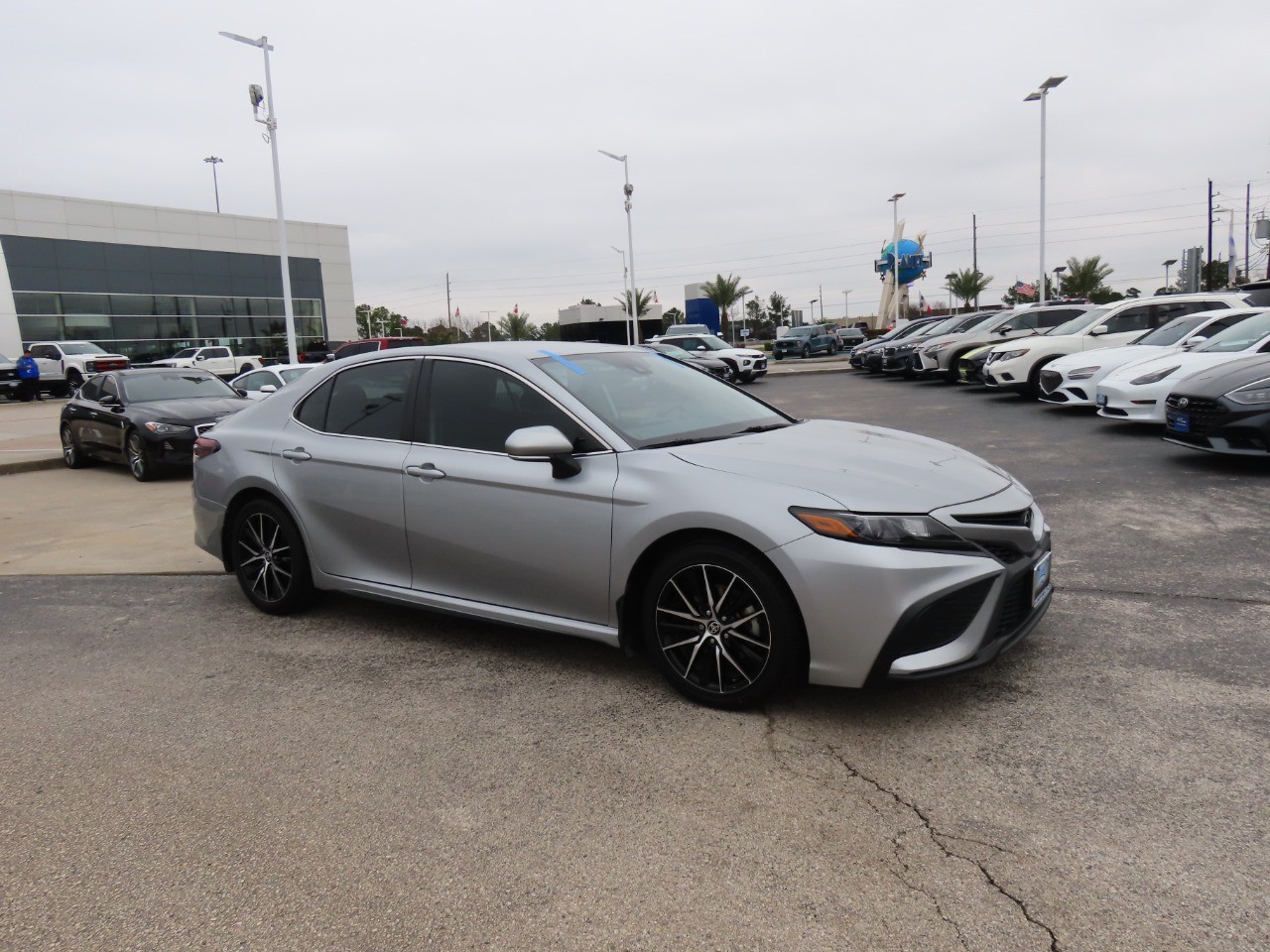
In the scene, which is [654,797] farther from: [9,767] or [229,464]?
[229,464]

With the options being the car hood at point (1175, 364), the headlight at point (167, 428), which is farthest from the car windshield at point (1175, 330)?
the headlight at point (167, 428)

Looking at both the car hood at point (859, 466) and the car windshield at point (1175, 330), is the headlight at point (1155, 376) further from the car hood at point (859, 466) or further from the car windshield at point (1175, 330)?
the car hood at point (859, 466)

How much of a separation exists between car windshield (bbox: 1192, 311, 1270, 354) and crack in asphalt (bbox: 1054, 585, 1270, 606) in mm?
6894

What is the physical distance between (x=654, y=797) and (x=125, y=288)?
48.8 meters

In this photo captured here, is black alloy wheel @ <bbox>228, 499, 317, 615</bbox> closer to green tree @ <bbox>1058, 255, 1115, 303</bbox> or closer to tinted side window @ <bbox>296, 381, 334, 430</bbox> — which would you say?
tinted side window @ <bbox>296, 381, 334, 430</bbox>

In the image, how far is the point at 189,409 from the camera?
38.3 ft

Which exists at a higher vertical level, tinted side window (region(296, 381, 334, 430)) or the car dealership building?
the car dealership building

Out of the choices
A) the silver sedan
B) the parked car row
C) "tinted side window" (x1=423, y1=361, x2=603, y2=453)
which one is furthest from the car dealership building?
"tinted side window" (x1=423, y1=361, x2=603, y2=453)

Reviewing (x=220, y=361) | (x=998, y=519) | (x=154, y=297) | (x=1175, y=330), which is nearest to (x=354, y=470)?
(x=998, y=519)

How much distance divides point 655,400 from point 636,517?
0.94 m

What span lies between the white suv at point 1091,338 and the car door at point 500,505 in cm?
1389

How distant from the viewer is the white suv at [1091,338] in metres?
15.9

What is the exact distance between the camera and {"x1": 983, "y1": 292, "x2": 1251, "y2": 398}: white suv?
1592 centimetres

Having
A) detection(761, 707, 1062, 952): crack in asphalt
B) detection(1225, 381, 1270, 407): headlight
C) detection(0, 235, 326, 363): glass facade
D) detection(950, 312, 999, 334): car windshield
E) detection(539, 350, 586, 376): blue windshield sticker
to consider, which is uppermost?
detection(0, 235, 326, 363): glass facade
